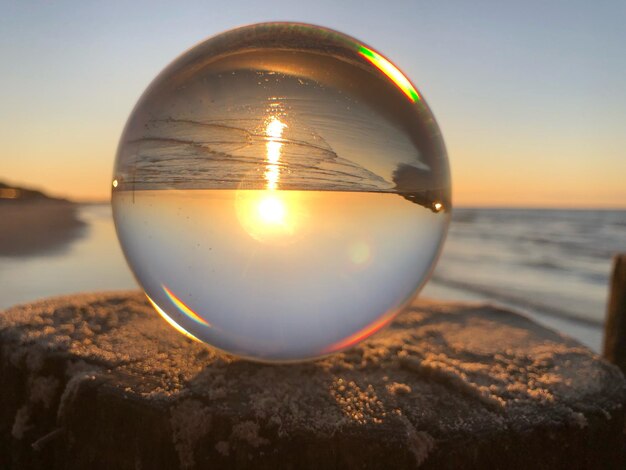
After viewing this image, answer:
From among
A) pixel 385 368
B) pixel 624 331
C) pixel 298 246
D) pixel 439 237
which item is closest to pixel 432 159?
pixel 439 237

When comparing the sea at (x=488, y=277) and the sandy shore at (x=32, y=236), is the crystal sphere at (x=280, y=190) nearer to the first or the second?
the sea at (x=488, y=277)

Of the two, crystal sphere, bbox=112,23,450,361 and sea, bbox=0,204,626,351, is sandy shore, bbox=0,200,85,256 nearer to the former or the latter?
sea, bbox=0,204,626,351

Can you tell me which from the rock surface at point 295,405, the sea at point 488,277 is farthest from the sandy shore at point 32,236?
the rock surface at point 295,405

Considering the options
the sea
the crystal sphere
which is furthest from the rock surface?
the sea

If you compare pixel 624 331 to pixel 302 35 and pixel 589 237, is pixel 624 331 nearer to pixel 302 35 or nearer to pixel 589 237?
pixel 302 35

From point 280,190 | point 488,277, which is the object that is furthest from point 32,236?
point 280,190

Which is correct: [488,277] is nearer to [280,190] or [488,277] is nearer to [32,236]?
Result: [280,190]
